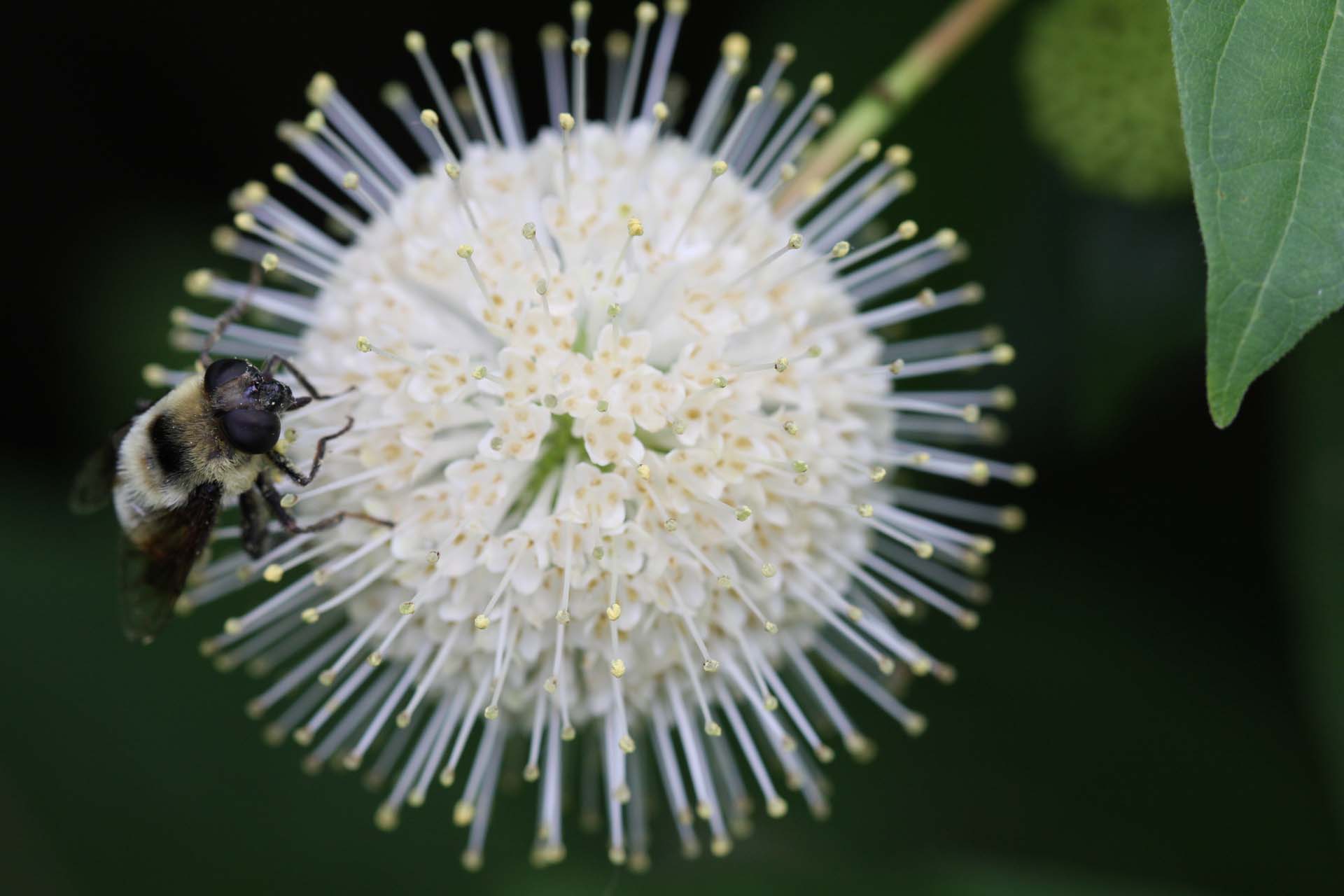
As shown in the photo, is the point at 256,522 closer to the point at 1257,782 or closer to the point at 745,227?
the point at 745,227

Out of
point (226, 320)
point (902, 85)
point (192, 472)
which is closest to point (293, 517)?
point (192, 472)

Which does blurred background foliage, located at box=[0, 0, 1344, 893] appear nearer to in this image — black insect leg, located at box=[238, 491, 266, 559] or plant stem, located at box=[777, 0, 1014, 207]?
plant stem, located at box=[777, 0, 1014, 207]

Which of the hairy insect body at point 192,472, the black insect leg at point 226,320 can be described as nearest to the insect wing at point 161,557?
the hairy insect body at point 192,472

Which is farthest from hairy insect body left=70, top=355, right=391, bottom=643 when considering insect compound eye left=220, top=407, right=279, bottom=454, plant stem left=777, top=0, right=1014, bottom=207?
plant stem left=777, top=0, right=1014, bottom=207

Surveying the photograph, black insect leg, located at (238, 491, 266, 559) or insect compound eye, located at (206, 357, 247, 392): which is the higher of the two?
insect compound eye, located at (206, 357, 247, 392)

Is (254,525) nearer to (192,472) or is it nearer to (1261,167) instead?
(192,472)

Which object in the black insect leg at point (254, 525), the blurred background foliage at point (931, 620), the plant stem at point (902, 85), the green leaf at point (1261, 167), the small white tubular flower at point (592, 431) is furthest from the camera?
the blurred background foliage at point (931, 620)

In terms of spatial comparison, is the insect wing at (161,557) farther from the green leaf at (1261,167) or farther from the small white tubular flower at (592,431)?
the green leaf at (1261,167)
